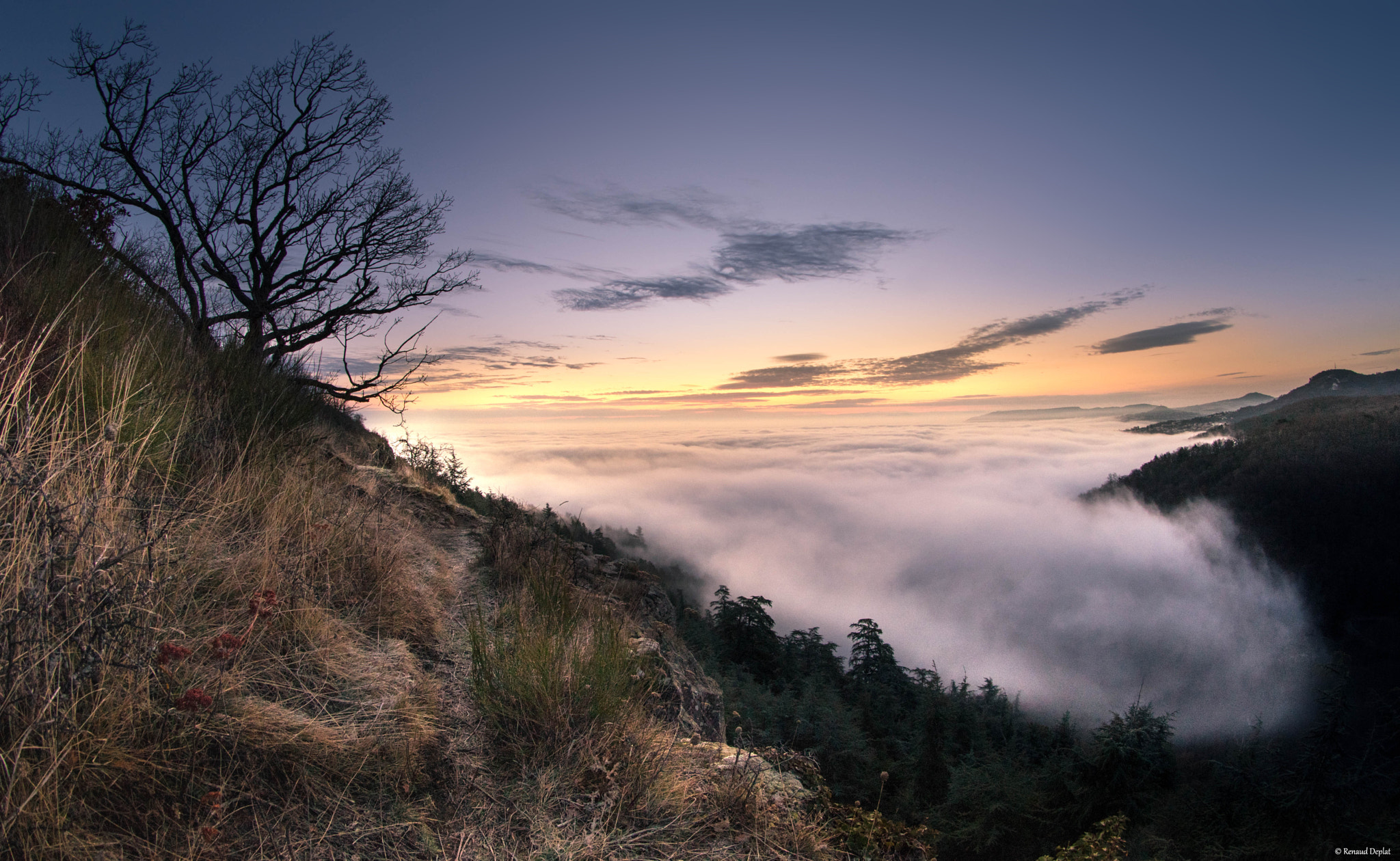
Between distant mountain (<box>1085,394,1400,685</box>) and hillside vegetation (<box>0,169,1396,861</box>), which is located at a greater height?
hillside vegetation (<box>0,169,1396,861</box>)

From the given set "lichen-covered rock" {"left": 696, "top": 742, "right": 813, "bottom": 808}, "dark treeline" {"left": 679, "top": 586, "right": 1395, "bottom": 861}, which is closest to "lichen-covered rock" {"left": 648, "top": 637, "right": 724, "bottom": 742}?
"lichen-covered rock" {"left": 696, "top": 742, "right": 813, "bottom": 808}

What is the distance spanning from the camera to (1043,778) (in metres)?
30.4

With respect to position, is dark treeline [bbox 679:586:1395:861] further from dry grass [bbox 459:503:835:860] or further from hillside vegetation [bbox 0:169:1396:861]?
dry grass [bbox 459:503:835:860]

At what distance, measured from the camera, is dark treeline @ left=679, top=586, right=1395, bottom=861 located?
23.5m

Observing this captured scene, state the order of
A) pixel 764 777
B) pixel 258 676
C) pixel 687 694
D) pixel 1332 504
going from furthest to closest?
pixel 1332 504 < pixel 687 694 < pixel 764 777 < pixel 258 676

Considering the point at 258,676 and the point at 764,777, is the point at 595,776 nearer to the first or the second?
the point at 764,777

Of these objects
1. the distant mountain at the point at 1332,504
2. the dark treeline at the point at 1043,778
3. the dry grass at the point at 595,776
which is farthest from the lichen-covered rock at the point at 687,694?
the distant mountain at the point at 1332,504

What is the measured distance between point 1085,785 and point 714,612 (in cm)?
2645

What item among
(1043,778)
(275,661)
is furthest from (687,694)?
(1043,778)

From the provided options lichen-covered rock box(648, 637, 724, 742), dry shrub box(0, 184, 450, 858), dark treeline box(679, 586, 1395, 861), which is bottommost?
dark treeline box(679, 586, 1395, 861)

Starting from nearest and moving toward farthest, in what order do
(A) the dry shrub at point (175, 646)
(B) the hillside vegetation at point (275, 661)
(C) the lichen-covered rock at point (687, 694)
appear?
(A) the dry shrub at point (175, 646)
(B) the hillside vegetation at point (275, 661)
(C) the lichen-covered rock at point (687, 694)

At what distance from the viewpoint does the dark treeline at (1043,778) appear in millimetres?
23484

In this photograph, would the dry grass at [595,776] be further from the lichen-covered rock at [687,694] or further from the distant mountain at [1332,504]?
the distant mountain at [1332,504]

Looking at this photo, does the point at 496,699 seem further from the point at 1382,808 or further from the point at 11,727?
the point at 1382,808
